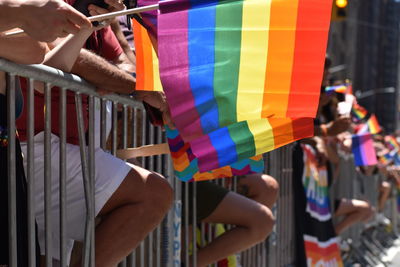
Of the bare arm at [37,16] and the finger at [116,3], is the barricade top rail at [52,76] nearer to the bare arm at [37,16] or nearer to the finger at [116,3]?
the finger at [116,3]

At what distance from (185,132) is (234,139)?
652mm

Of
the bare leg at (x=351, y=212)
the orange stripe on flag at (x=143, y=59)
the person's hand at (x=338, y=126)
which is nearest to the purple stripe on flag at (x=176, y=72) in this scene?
the orange stripe on flag at (x=143, y=59)

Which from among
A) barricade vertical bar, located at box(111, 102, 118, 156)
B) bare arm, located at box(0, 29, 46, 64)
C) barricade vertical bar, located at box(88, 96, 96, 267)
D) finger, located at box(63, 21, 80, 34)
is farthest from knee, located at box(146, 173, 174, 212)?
finger, located at box(63, 21, 80, 34)

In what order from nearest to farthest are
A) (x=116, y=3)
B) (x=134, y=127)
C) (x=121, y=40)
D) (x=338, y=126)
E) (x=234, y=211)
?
(x=116, y=3), (x=134, y=127), (x=121, y=40), (x=234, y=211), (x=338, y=126)

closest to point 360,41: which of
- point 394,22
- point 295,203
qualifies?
point 394,22

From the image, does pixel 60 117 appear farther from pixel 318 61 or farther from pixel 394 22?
pixel 394 22

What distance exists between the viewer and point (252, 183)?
266 inches

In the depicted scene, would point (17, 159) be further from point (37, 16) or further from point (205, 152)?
point (205, 152)

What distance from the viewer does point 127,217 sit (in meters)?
4.16

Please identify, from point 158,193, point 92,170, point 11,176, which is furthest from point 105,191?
point 11,176

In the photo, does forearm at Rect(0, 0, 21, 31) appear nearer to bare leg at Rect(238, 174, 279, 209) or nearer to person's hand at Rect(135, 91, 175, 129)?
person's hand at Rect(135, 91, 175, 129)

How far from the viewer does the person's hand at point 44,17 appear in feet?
9.86

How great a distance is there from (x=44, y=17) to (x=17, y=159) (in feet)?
2.58

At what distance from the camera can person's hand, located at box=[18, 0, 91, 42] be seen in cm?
300
